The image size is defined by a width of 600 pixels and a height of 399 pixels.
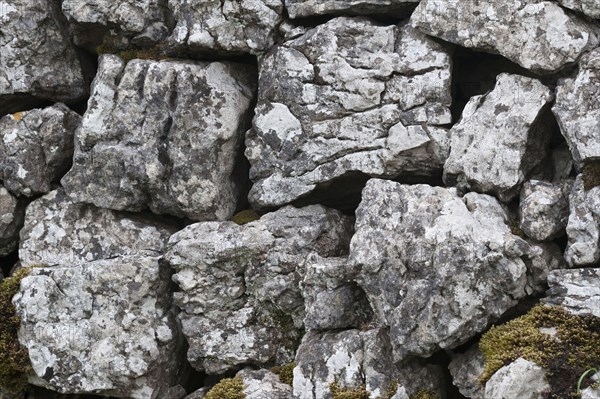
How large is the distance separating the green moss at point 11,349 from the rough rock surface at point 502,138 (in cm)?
590

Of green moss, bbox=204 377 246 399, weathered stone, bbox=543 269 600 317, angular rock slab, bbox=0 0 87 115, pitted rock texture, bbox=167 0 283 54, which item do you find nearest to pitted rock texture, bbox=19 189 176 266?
angular rock slab, bbox=0 0 87 115

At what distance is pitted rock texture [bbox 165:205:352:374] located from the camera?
34.9ft

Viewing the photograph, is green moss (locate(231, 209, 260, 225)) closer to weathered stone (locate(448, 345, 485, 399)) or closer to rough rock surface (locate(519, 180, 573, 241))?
weathered stone (locate(448, 345, 485, 399))

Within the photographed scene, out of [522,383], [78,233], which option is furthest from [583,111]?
[78,233]

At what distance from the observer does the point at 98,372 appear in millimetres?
10875

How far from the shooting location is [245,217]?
37.0 ft

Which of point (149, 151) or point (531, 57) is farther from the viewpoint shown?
point (149, 151)

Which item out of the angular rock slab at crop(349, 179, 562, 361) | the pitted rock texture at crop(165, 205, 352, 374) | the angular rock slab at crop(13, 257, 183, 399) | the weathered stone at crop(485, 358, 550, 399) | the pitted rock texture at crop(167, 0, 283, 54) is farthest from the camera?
the pitted rock texture at crop(167, 0, 283, 54)

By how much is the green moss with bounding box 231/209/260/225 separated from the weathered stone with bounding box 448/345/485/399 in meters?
3.22

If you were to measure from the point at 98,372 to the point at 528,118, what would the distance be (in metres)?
6.05

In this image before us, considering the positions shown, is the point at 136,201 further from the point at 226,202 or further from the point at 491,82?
the point at 491,82

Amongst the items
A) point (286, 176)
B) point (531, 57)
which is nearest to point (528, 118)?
point (531, 57)

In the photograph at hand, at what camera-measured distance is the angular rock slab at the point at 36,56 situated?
12148mm

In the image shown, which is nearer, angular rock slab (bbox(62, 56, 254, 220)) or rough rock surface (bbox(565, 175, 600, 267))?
rough rock surface (bbox(565, 175, 600, 267))
